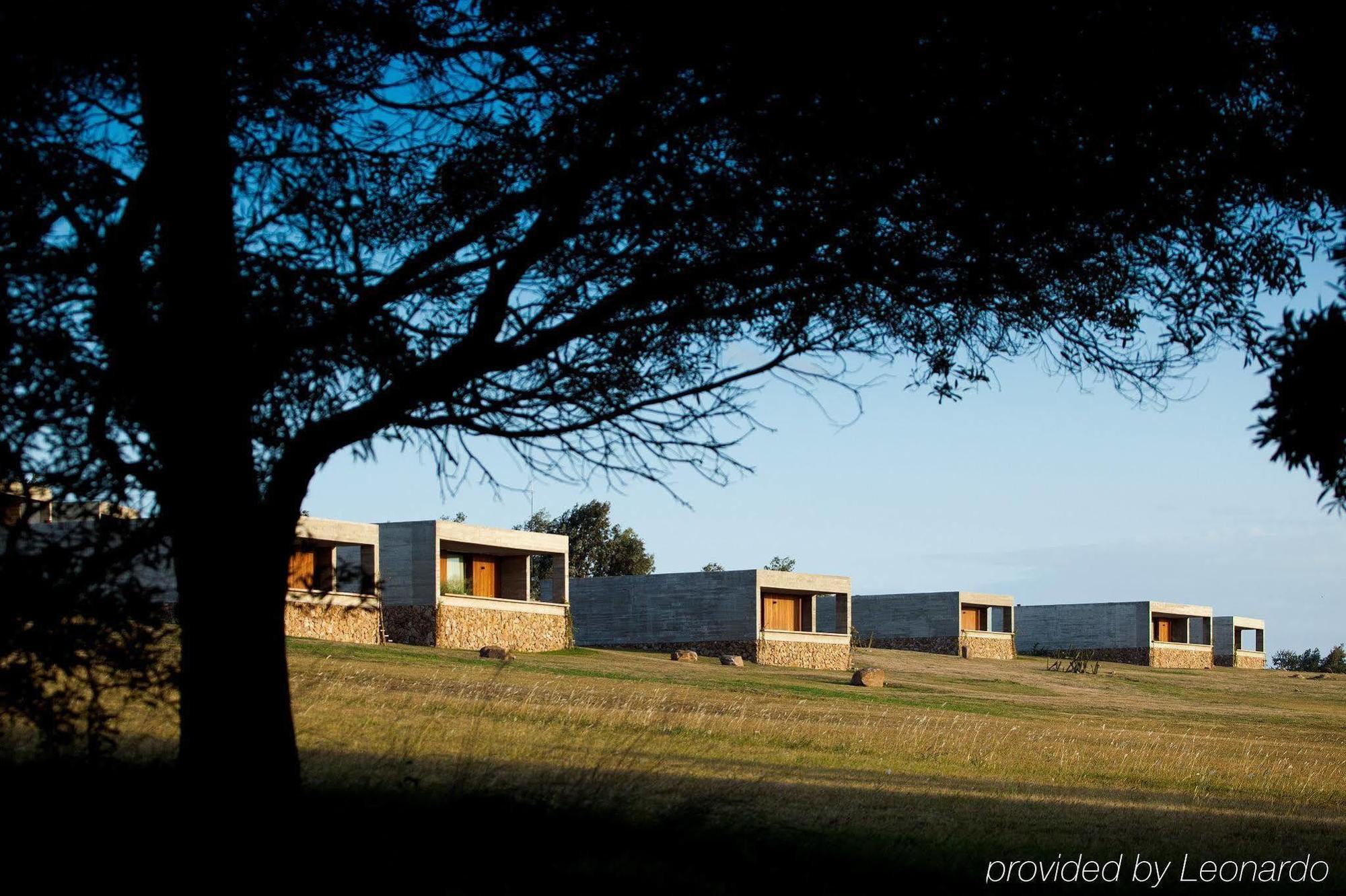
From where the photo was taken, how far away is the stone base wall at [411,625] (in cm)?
4097

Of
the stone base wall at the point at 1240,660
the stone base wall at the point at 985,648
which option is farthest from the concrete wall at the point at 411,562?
the stone base wall at the point at 1240,660

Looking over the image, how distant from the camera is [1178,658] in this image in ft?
254

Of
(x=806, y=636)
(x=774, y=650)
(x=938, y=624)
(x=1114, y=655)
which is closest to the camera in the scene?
(x=774, y=650)

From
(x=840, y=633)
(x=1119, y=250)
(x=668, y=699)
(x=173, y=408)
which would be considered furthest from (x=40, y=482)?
(x=840, y=633)

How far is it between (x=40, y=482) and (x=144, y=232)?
1.60m

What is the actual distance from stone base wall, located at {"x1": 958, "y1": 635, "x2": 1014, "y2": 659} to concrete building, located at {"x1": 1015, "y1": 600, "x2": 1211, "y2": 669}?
7.35 meters

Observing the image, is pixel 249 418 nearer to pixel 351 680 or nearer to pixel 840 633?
pixel 351 680

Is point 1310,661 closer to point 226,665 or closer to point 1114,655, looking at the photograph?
point 1114,655

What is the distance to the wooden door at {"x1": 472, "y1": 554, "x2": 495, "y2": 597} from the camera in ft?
153

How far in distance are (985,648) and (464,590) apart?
114 feet

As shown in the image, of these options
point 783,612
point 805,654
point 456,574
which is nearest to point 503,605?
point 456,574

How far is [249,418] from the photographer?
285 inches

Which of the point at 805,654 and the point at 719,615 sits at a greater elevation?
the point at 719,615

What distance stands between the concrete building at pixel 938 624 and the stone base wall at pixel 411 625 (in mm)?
31465
